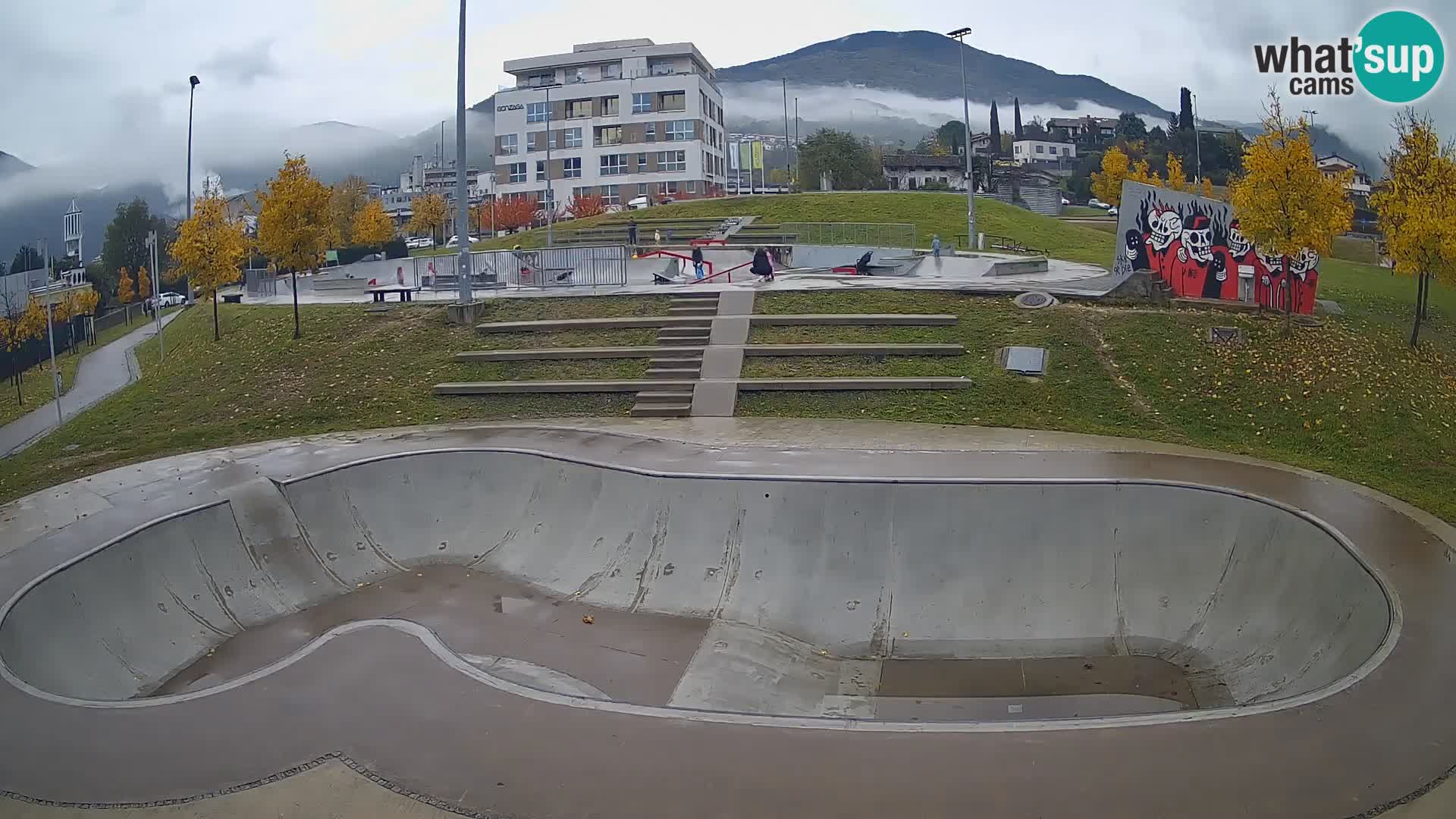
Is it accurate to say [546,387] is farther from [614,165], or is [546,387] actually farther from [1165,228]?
[614,165]

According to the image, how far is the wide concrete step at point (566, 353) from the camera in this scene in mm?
23391

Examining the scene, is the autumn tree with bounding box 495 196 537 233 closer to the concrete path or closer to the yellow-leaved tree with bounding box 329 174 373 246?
the yellow-leaved tree with bounding box 329 174 373 246

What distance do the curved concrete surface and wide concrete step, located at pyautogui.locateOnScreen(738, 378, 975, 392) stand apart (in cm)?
260

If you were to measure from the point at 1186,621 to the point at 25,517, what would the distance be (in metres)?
16.8

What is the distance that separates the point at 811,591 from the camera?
1333 centimetres

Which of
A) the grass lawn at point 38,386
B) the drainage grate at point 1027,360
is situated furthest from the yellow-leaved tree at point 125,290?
the drainage grate at point 1027,360

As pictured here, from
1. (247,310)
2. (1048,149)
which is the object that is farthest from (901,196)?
(1048,149)

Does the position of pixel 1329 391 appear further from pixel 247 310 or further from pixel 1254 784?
pixel 247 310

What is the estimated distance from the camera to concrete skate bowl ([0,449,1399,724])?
Result: 11.2 m

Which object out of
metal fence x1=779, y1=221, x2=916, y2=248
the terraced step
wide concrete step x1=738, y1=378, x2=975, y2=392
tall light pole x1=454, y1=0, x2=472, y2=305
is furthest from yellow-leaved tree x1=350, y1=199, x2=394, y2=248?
wide concrete step x1=738, y1=378, x2=975, y2=392

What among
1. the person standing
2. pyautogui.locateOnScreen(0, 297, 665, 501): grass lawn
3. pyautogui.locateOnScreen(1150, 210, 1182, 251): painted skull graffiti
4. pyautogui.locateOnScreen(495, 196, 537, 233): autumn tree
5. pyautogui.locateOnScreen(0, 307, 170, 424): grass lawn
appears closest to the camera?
pyautogui.locateOnScreen(0, 297, 665, 501): grass lawn

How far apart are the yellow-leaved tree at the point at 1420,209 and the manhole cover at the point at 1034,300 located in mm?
7361

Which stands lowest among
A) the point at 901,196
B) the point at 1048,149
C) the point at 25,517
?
the point at 25,517

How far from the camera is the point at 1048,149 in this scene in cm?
16725
